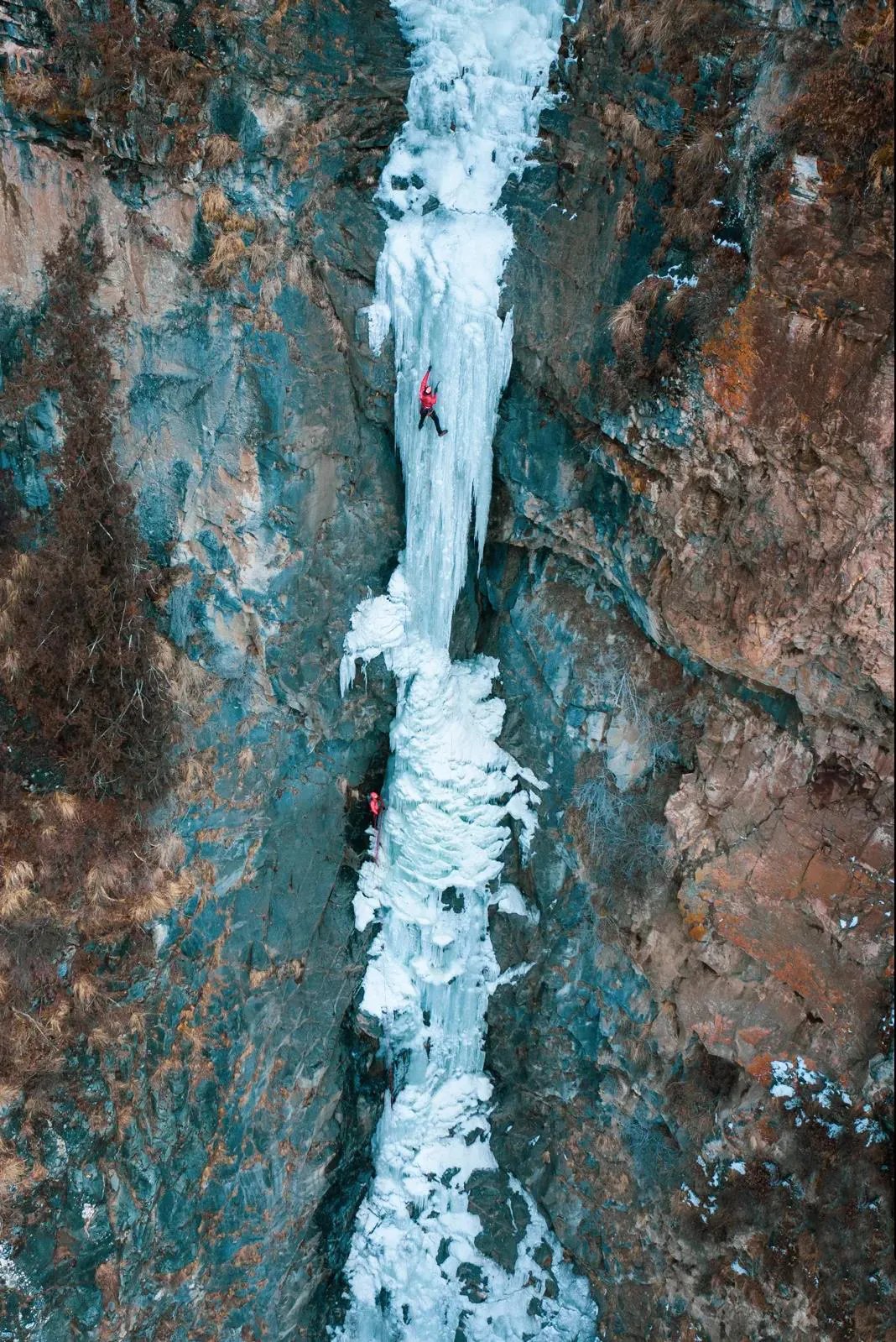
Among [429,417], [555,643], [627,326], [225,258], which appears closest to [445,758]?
[555,643]

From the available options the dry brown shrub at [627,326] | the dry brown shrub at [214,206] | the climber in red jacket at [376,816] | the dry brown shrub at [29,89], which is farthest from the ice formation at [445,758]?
the dry brown shrub at [29,89]

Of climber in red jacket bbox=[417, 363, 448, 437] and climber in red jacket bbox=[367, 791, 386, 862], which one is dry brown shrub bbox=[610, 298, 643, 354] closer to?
climber in red jacket bbox=[417, 363, 448, 437]

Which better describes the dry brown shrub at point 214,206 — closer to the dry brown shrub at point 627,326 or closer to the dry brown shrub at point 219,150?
the dry brown shrub at point 219,150

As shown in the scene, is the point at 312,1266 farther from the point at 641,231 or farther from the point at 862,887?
the point at 641,231

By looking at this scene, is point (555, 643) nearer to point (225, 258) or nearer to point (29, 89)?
point (225, 258)

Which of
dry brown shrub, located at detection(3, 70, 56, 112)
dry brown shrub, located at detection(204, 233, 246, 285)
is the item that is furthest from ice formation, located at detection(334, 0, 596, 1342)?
dry brown shrub, located at detection(3, 70, 56, 112)

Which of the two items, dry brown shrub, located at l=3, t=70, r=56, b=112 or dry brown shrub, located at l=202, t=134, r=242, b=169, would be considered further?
dry brown shrub, located at l=202, t=134, r=242, b=169

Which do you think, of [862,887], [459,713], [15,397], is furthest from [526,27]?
[862,887]

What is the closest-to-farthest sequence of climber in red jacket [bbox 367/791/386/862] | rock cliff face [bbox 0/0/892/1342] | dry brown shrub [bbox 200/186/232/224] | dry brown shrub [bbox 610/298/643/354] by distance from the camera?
rock cliff face [bbox 0/0/892/1342] < dry brown shrub [bbox 610/298/643/354] < dry brown shrub [bbox 200/186/232/224] < climber in red jacket [bbox 367/791/386/862]
